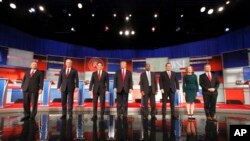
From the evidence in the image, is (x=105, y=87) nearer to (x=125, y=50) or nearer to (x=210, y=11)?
(x=210, y=11)

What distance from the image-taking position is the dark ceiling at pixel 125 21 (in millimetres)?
A: 8109

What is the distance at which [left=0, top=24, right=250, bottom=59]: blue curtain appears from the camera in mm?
8898

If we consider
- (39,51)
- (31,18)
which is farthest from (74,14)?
(39,51)

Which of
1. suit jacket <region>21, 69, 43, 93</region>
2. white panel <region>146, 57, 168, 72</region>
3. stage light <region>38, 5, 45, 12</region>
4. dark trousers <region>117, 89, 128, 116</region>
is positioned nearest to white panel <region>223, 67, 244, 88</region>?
white panel <region>146, 57, 168, 72</region>

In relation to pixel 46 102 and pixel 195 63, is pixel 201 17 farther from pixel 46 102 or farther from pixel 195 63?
pixel 46 102

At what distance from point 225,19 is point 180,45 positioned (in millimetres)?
3188

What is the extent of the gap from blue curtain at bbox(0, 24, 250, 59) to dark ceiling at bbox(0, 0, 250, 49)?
0.97 ft

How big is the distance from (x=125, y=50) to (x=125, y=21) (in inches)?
106

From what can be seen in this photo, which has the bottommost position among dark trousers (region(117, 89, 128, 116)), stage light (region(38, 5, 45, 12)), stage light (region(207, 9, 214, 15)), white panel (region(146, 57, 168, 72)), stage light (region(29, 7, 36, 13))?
dark trousers (region(117, 89, 128, 116))

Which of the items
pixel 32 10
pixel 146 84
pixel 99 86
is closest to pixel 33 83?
pixel 99 86

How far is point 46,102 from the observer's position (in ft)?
21.4

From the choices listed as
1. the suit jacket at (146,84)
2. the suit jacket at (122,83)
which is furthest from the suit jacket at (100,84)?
the suit jacket at (146,84)

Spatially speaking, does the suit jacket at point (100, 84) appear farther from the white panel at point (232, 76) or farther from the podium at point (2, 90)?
the white panel at point (232, 76)

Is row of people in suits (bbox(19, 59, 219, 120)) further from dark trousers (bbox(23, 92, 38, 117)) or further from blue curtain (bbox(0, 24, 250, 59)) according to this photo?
blue curtain (bbox(0, 24, 250, 59))
